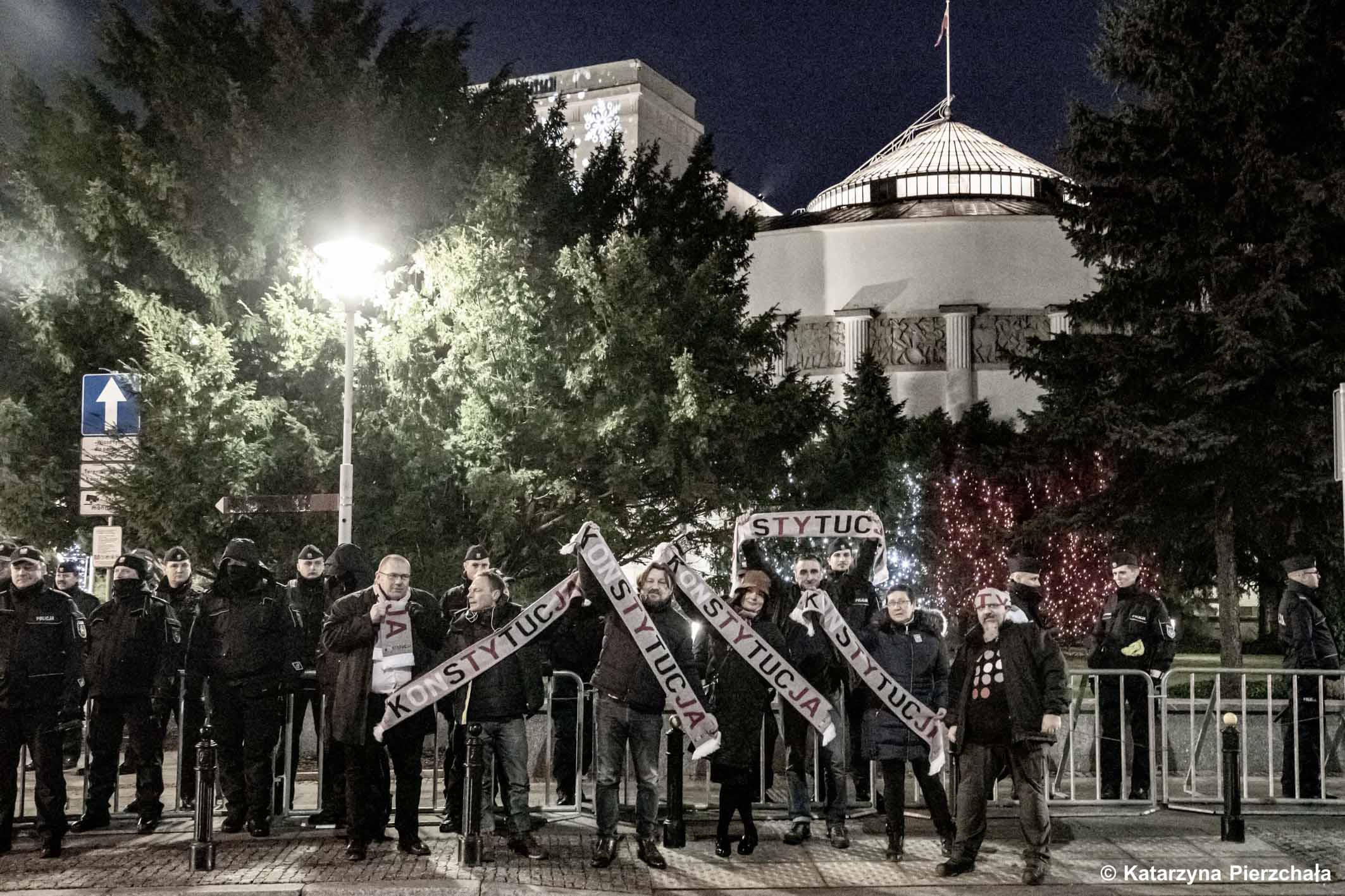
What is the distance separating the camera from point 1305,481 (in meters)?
21.2

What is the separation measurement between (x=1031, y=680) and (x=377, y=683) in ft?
14.1

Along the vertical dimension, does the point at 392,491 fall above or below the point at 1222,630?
above

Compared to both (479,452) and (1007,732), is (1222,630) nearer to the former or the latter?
(479,452)

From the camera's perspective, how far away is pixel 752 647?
9812 millimetres

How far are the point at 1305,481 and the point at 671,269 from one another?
9880 millimetres

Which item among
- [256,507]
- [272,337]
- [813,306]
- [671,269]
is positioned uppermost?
[813,306]

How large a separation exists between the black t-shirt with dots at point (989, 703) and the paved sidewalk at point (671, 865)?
0.91 metres

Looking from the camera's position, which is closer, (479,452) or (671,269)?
(479,452)

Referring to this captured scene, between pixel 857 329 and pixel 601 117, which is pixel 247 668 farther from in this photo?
pixel 601 117

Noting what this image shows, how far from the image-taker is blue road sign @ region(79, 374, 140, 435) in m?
15.9

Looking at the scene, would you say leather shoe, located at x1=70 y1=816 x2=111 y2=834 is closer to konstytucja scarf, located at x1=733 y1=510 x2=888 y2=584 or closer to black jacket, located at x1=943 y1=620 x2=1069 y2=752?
konstytucja scarf, located at x1=733 y1=510 x2=888 y2=584

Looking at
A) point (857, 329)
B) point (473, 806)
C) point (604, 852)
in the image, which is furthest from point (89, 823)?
point (857, 329)

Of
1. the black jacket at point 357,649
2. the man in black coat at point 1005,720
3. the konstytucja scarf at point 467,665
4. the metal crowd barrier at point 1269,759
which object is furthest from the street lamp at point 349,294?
the metal crowd barrier at point 1269,759

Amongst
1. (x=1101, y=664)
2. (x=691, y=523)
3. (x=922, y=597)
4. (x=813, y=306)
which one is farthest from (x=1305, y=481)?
(x=813, y=306)
